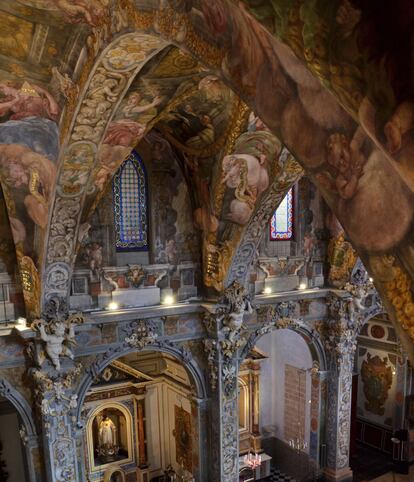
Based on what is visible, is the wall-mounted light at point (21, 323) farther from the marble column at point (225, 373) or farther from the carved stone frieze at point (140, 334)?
the marble column at point (225, 373)

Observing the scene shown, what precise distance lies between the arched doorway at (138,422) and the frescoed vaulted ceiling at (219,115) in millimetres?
5219

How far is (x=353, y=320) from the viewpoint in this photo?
16312 mm

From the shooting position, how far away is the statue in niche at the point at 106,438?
53.9 feet

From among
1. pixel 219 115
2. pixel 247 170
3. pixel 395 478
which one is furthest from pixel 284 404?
pixel 219 115

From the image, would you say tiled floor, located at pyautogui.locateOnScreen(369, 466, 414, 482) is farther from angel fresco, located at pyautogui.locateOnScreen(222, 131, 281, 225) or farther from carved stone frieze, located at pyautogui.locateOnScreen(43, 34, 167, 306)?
carved stone frieze, located at pyautogui.locateOnScreen(43, 34, 167, 306)

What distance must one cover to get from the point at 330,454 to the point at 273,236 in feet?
25.9

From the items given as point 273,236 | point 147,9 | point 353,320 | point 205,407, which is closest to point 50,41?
point 147,9

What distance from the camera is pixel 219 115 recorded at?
10.5 m

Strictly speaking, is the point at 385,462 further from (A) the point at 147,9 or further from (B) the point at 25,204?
(A) the point at 147,9

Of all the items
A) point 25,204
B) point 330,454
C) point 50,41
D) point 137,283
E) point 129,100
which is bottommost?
point 330,454

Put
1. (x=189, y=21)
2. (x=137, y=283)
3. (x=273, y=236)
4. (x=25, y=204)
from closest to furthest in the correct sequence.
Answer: (x=189, y=21)
(x=25, y=204)
(x=137, y=283)
(x=273, y=236)

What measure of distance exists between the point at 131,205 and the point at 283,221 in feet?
17.1

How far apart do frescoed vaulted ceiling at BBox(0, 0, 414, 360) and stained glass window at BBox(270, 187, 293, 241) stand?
2516mm

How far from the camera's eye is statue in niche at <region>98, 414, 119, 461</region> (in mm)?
16422
